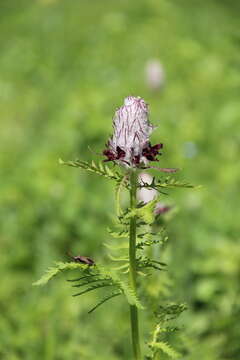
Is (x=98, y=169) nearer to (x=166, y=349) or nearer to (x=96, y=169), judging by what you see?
(x=96, y=169)

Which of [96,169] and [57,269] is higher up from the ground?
[96,169]

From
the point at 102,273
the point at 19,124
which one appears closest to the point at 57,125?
the point at 19,124

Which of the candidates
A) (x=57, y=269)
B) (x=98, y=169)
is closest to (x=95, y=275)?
(x=57, y=269)

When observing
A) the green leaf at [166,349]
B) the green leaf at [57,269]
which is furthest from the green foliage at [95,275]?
the green leaf at [166,349]

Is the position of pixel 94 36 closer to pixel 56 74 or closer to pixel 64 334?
pixel 56 74

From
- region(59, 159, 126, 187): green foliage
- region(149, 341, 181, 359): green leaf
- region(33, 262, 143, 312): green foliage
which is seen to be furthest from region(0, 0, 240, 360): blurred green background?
region(59, 159, 126, 187): green foliage

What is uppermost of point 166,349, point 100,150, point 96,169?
point 100,150

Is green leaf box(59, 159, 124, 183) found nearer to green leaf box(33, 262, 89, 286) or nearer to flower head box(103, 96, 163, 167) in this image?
flower head box(103, 96, 163, 167)
